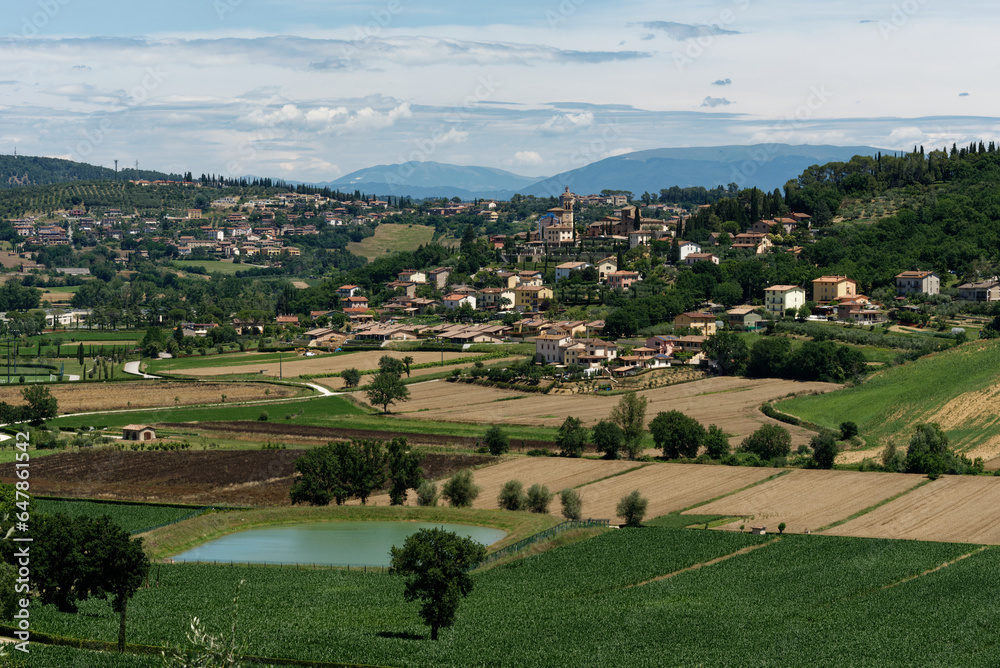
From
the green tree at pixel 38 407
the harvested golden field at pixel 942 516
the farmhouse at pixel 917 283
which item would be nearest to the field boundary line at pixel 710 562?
the harvested golden field at pixel 942 516

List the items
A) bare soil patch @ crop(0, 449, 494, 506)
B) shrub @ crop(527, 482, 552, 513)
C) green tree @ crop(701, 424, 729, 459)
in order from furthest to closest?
green tree @ crop(701, 424, 729, 459) < bare soil patch @ crop(0, 449, 494, 506) < shrub @ crop(527, 482, 552, 513)

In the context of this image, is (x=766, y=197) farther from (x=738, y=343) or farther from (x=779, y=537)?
(x=779, y=537)

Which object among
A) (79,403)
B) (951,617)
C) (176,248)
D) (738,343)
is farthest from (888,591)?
(176,248)

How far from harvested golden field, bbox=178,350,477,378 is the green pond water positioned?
40819 millimetres

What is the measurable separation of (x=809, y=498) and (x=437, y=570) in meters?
21.5

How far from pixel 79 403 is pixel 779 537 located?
4756cm

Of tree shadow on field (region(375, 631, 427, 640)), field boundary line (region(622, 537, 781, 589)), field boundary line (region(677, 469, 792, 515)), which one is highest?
tree shadow on field (region(375, 631, 427, 640))

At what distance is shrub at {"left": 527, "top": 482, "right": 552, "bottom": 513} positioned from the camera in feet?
135

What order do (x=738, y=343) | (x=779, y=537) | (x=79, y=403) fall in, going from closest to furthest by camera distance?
(x=779, y=537) → (x=79, y=403) → (x=738, y=343)

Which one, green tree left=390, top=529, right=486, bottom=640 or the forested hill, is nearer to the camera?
green tree left=390, top=529, right=486, bottom=640

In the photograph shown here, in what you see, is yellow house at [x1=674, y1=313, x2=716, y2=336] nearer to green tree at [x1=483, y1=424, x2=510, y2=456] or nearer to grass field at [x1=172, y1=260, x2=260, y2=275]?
green tree at [x1=483, y1=424, x2=510, y2=456]

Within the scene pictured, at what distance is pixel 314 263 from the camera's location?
6786 inches

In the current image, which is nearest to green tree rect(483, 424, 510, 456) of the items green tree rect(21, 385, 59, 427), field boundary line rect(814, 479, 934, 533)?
field boundary line rect(814, 479, 934, 533)

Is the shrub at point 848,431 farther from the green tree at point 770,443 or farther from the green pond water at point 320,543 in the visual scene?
the green pond water at point 320,543
